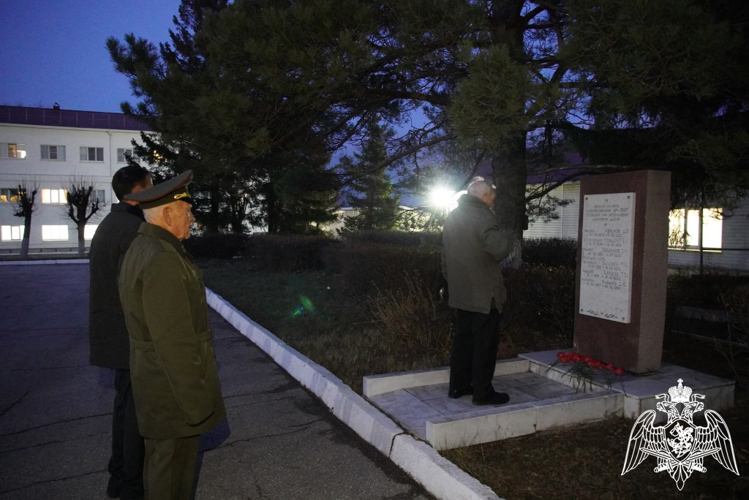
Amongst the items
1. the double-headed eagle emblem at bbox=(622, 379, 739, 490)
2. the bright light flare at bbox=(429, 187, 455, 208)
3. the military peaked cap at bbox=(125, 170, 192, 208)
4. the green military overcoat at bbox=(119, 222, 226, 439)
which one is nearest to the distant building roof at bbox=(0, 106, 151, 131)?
the bright light flare at bbox=(429, 187, 455, 208)

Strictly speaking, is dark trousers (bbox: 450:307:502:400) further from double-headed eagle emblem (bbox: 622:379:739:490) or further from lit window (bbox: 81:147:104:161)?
lit window (bbox: 81:147:104:161)

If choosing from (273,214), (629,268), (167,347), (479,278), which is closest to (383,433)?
(479,278)

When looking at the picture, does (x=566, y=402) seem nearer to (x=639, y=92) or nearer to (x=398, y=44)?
(x=639, y=92)

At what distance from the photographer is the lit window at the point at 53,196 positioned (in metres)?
39.2

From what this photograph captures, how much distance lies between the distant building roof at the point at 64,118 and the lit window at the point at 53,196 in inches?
193

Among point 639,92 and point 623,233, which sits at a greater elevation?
point 639,92

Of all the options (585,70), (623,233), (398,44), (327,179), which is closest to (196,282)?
(623,233)

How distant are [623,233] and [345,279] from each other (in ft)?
20.4

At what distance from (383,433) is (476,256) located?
1.61 metres

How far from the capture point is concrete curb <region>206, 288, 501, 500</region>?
320 cm

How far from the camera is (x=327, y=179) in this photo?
10031 mm

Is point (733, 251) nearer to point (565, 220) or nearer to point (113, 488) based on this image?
point (565, 220)

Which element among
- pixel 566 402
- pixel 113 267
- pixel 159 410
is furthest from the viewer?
pixel 566 402

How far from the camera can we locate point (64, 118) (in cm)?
3938
